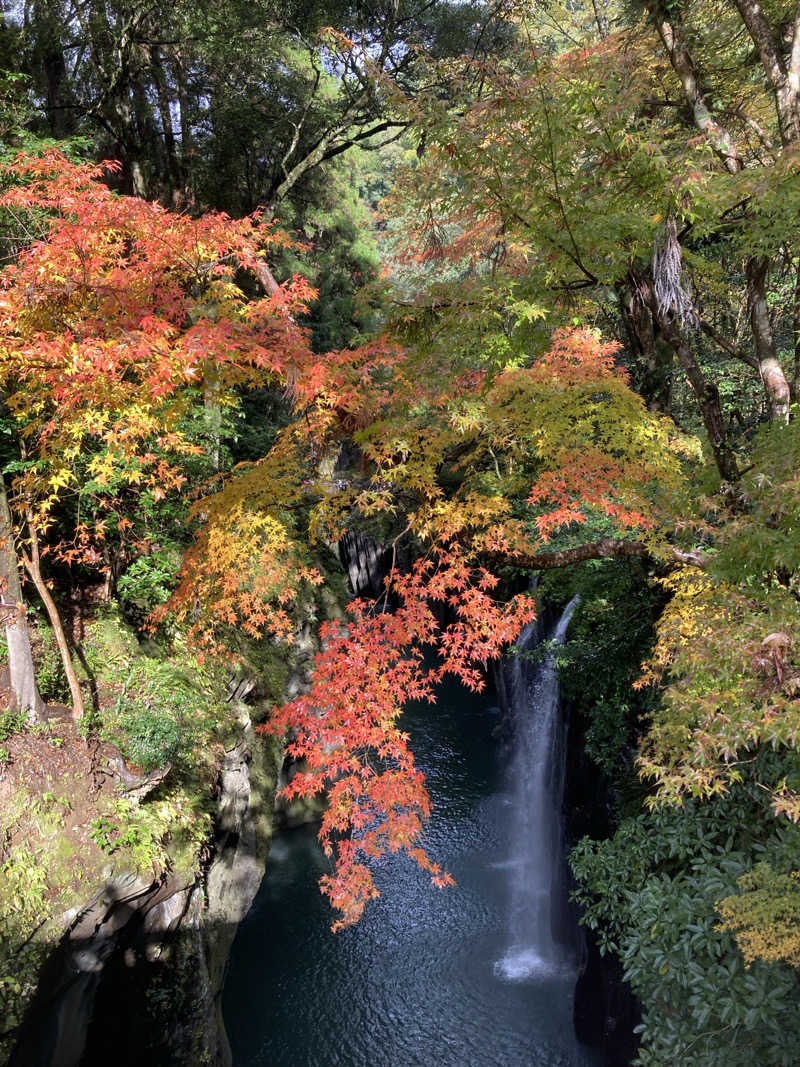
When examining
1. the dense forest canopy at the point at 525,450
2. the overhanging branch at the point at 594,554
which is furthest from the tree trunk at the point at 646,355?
the overhanging branch at the point at 594,554

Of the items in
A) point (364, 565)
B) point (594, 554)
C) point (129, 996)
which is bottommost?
point (129, 996)

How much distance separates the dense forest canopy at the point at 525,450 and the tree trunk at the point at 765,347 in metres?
0.04

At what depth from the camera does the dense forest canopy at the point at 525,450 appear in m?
4.85

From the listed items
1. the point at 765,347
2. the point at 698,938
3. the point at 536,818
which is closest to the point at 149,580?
the point at 698,938

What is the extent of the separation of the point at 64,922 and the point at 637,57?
11736 millimetres

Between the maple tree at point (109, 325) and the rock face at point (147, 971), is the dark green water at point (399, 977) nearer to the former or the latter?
the rock face at point (147, 971)

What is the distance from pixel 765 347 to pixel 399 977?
9.89 metres

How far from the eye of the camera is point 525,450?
25.2 feet

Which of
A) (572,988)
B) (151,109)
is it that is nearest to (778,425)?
(572,988)

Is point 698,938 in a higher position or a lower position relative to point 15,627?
lower

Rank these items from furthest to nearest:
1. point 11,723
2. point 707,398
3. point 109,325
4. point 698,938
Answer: point 11,723 < point 707,398 < point 109,325 < point 698,938

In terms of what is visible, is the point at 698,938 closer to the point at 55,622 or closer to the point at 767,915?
the point at 767,915

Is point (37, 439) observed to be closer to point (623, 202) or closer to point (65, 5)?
point (623, 202)

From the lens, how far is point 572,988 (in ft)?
30.2
